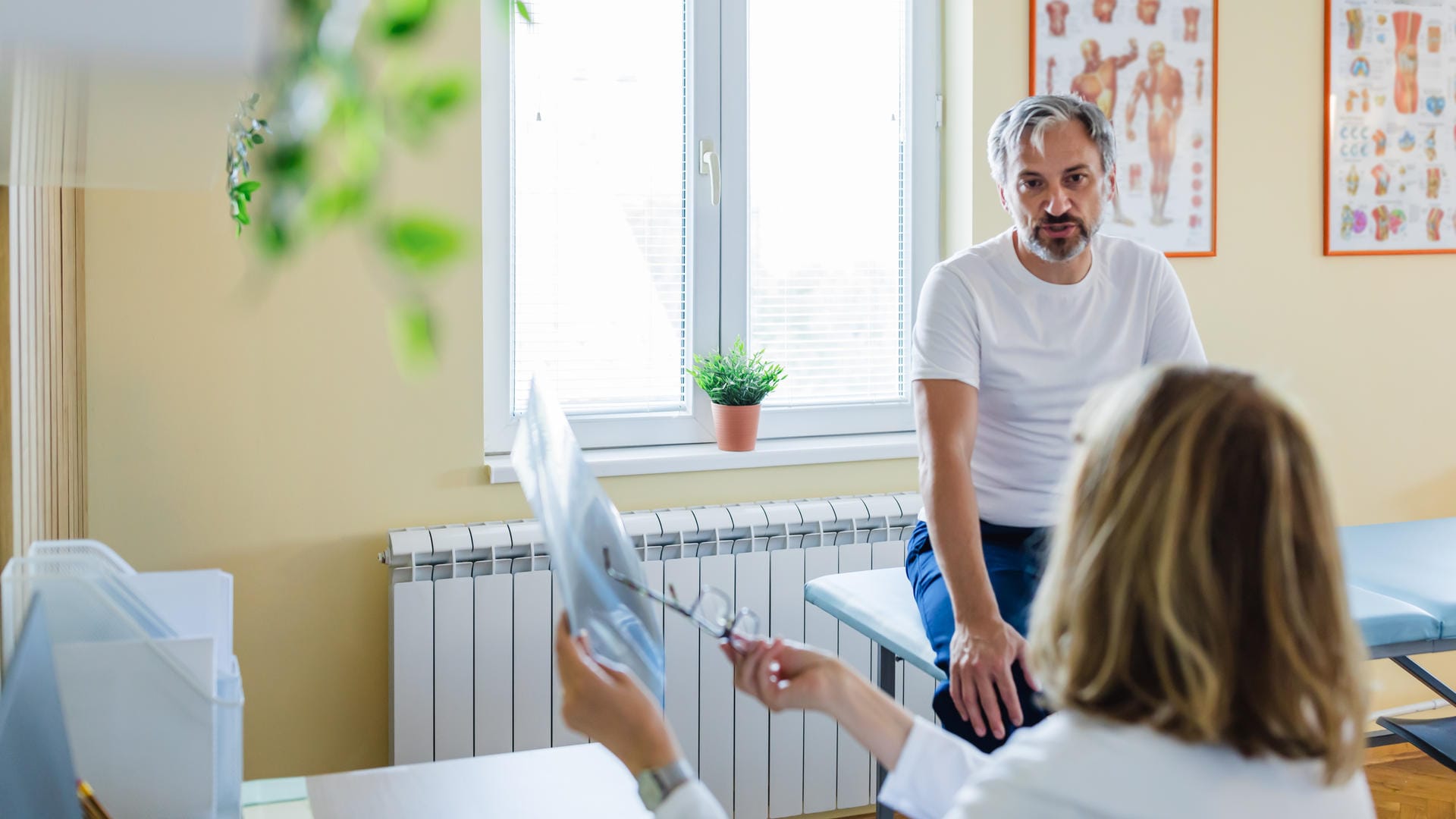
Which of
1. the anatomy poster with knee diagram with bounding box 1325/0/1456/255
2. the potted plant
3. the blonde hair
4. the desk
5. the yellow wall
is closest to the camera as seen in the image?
the blonde hair

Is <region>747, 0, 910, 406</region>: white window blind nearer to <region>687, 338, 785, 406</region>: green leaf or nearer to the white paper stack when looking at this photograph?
<region>687, 338, 785, 406</region>: green leaf

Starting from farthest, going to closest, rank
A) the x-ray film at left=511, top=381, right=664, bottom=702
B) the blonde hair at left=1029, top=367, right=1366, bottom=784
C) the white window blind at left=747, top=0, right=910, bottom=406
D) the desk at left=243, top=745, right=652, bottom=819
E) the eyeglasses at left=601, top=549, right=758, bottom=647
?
the white window blind at left=747, top=0, right=910, bottom=406
the desk at left=243, top=745, right=652, bottom=819
the eyeglasses at left=601, top=549, right=758, bottom=647
the x-ray film at left=511, top=381, right=664, bottom=702
the blonde hair at left=1029, top=367, right=1366, bottom=784

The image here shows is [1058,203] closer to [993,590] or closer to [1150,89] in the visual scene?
[993,590]

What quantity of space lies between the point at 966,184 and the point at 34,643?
235 cm

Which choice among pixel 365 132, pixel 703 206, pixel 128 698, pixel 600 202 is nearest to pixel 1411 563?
pixel 703 206

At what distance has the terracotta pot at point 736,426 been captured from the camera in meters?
2.79

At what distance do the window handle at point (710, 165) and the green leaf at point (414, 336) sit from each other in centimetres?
257

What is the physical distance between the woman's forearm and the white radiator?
1.35 metres

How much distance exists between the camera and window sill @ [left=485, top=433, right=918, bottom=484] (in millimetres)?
2682

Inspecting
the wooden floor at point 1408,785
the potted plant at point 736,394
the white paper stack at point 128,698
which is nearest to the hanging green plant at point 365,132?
the white paper stack at point 128,698

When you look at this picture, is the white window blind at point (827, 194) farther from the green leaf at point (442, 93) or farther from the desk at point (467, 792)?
the green leaf at point (442, 93)

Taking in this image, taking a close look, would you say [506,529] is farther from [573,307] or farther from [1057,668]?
[1057,668]

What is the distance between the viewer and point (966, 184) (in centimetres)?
296

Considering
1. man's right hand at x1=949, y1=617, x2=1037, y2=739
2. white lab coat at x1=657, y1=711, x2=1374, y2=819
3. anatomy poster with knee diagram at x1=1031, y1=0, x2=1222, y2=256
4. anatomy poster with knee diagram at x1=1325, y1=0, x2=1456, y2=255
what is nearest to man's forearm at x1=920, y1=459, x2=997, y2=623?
man's right hand at x1=949, y1=617, x2=1037, y2=739
